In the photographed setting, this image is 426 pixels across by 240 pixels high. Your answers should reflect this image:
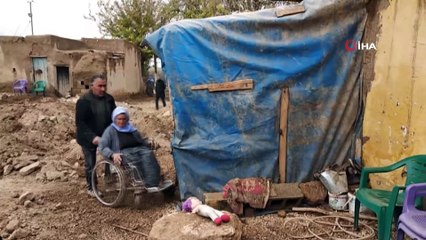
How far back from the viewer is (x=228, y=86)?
4.58m

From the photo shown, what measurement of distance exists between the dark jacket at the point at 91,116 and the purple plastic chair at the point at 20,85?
1572 centimetres

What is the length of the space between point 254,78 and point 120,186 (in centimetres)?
194

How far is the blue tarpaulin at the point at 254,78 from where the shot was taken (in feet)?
15.0

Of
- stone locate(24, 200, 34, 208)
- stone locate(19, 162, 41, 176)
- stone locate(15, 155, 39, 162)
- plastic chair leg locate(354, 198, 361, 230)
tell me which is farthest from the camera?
stone locate(15, 155, 39, 162)

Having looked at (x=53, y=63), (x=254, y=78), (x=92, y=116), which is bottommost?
(x=92, y=116)

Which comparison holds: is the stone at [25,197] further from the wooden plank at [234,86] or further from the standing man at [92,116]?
the wooden plank at [234,86]

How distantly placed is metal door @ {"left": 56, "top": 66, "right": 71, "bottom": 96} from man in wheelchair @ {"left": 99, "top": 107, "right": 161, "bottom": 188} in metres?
16.2

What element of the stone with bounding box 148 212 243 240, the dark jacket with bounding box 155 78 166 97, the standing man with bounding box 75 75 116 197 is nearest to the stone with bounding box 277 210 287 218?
the stone with bounding box 148 212 243 240

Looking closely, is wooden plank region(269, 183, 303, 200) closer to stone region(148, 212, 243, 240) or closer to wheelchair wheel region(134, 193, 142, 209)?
stone region(148, 212, 243, 240)

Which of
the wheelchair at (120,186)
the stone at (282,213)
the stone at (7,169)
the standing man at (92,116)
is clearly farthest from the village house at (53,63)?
the stone at (282,213)

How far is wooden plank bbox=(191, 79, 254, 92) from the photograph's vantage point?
4.57 metres

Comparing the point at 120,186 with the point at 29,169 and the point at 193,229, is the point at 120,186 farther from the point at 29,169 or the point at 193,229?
the point at 29,169

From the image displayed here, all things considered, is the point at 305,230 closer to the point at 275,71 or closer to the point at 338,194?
the point at 338,194

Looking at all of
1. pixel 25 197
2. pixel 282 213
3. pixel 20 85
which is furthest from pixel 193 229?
pixel 20 85
